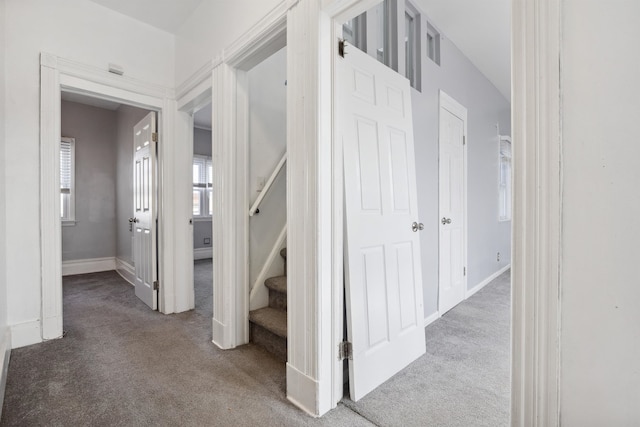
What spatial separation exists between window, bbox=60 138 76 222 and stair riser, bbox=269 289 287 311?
4.13m

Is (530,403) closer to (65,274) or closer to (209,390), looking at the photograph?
(209,390)

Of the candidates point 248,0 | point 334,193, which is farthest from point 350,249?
point 248,0

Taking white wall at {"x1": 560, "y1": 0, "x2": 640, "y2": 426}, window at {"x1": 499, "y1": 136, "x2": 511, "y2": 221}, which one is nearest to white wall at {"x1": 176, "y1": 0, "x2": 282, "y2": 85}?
white wall at {"x1": 560, "y1": 0, "x2": 640, "y2": 426}

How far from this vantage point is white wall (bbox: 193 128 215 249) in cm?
598

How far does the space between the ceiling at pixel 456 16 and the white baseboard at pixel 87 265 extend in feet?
12.4

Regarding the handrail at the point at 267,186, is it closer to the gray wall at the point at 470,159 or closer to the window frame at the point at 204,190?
the gray wall at the point at 470,159

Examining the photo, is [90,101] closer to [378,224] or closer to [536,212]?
[378,224]

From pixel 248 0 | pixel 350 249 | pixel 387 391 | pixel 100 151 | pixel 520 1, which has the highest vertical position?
pixel 248 0

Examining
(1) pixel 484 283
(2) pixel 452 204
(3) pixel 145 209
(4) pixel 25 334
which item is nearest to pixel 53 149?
(3) pixel 145 209

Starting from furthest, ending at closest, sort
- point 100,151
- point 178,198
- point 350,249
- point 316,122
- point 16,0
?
1. point 100,151
2. point 178,198
3. point 16,0
4. point 350,249
5. point 316,122

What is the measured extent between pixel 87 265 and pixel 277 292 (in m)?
4.11

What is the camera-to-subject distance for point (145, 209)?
127 inches

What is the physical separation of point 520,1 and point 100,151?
585 centimetres

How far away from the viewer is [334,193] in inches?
61.2
